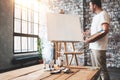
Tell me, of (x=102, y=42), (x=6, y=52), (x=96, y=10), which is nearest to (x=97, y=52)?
→ (x=102, y=42)

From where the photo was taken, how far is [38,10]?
223 inches

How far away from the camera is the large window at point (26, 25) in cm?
459

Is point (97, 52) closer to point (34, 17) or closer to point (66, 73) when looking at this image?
Result: point (66, 73)

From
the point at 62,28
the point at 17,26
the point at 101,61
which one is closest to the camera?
the point at 101,61

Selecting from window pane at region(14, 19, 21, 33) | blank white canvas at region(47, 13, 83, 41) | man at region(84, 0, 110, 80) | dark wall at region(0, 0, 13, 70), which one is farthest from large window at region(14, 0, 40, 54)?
man at region(84, 0, 110, 80)

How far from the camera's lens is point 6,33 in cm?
403

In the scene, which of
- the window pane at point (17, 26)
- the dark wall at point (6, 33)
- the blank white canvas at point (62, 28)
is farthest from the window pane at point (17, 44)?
the blank white canvas at point (62, 28)

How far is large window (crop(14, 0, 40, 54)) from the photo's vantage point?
4594 millimetres

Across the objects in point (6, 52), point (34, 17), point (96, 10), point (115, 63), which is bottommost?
point (115, 63)

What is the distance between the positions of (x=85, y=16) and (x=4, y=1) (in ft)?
7.85

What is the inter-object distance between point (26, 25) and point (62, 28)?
2193 mm

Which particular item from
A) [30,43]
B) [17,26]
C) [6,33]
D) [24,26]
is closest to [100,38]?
[6,33]

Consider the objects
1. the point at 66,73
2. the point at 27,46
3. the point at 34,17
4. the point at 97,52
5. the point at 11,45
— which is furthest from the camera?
the point at 34,17

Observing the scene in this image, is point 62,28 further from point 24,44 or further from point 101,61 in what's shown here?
point 24,44
